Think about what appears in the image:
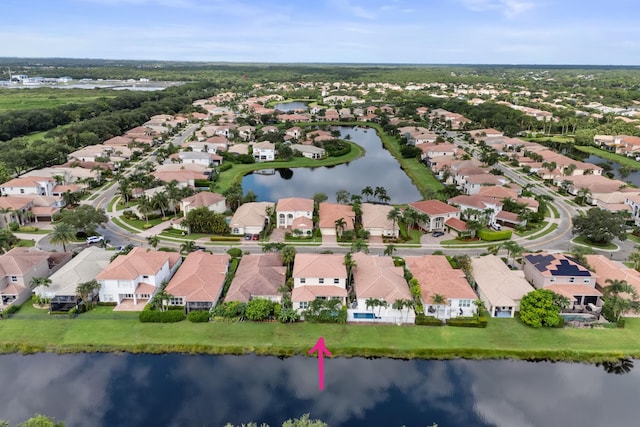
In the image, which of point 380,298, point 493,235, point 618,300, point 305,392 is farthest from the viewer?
point 493,235

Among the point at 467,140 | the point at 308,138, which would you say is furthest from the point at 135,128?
the point at 467,140

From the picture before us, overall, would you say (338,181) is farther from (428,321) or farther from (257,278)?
(428,321)

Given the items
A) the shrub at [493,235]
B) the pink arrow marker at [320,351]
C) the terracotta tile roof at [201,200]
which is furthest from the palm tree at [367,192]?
the pink arrow marker at [320,351]

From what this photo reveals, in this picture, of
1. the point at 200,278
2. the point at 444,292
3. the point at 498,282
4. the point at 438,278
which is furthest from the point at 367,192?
the point at 200,278

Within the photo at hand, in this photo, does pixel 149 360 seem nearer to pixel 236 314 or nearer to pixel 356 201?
pixel 236 314

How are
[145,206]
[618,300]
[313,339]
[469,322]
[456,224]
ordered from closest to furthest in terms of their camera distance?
[313,339] < [618,300] < [469,322] < [456,224] < [145,206]

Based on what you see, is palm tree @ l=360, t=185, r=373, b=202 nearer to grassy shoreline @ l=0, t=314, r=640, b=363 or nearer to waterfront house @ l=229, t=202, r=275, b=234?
waterfront house @ l=229, t=202, r=275, b=234
